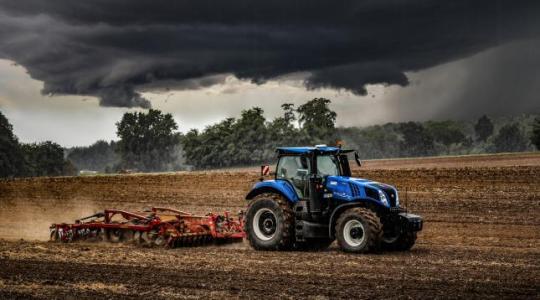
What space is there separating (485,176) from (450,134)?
459 feet

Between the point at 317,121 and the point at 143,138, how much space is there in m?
57.0

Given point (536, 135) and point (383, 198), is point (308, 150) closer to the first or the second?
point (383, 198)

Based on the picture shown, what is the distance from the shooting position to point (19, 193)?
1539 inches

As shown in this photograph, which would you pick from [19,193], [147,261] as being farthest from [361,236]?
[19,193]

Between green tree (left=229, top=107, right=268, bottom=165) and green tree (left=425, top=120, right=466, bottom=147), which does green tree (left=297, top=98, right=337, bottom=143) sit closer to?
green tree (left=229, top=107, right=268, bottom=165)

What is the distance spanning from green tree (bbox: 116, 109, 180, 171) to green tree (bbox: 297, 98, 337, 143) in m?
54.5

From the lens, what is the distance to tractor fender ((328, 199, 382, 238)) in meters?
15.0

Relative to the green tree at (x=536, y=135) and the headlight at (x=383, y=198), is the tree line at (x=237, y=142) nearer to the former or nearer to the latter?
the green tree at (x=536, y=135)

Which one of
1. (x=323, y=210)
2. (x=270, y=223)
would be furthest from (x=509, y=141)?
(x=323, y=210)

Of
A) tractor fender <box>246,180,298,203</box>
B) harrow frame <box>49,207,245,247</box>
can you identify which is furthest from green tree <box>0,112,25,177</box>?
tractor fender <box>246,180,298,203</box>

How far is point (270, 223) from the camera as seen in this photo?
52.8 feet

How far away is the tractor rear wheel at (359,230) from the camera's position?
47.4 ft

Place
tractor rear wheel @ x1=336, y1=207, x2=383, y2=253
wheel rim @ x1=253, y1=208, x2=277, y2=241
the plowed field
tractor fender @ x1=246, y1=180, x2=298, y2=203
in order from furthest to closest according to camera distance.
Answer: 1. wheel rim @ x1=253, y1=208, x2=277, y2=241
2. tractor fender @ x1=246, y1=180, x2=298, y2=203
3. tractor rear wheel @ x1=336, y1=207, x2=383, y2=253
4. the plowed field

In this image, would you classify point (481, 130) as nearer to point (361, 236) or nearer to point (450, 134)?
point (450, 134)
